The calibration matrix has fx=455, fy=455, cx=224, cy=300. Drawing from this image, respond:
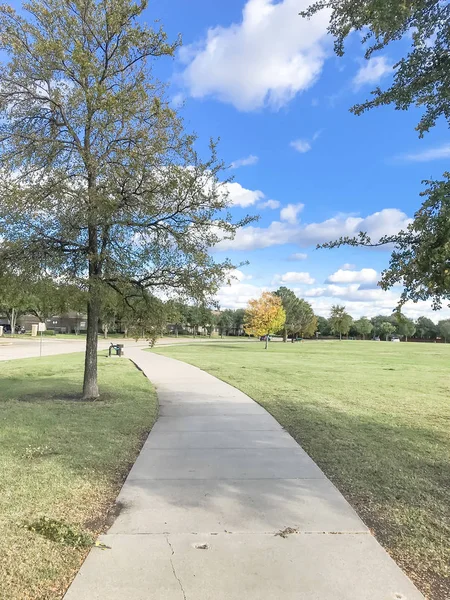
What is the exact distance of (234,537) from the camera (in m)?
3.60

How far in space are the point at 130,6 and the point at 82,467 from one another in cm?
881

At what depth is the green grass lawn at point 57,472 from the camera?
3117 millimetres

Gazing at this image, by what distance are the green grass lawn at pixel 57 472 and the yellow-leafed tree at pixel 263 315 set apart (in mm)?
35977

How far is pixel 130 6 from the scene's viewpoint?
9.22 m

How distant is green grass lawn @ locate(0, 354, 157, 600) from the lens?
3.12 meters

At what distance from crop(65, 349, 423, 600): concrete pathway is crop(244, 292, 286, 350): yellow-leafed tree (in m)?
40.5

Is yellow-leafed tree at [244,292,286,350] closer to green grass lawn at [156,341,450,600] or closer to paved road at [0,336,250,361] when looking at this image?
paved road at [0,336,250,361]

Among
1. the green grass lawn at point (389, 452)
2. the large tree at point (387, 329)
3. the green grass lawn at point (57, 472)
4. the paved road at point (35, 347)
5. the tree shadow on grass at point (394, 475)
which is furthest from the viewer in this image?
the large tree at point (387, 329)

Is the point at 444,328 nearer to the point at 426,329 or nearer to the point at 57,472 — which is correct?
the point at 426,329

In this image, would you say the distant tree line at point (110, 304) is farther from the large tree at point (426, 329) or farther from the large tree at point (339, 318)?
the large tree at point (426, 329)

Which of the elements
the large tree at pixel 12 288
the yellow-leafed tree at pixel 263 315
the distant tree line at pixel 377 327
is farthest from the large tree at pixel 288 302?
the large tree at pixel 12 288

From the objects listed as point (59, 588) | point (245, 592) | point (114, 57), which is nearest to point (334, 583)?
point (245, 592)

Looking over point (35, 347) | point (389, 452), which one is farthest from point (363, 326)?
point (389, 452)

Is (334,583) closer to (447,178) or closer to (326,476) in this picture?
(326,476)
